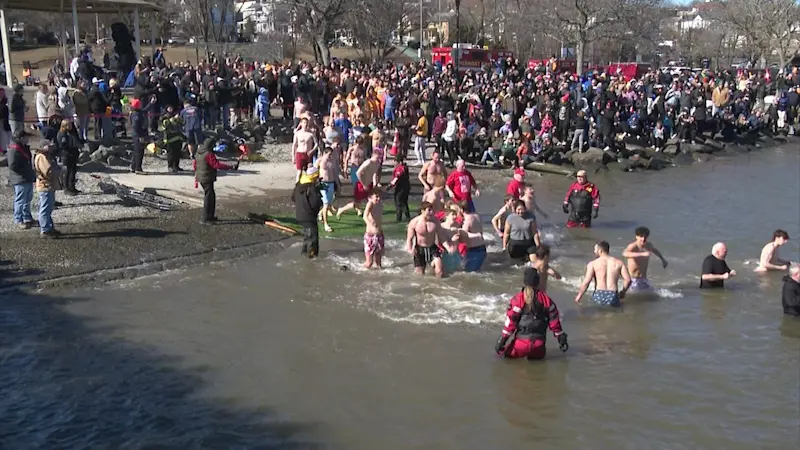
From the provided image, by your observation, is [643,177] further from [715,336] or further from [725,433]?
[725,433]

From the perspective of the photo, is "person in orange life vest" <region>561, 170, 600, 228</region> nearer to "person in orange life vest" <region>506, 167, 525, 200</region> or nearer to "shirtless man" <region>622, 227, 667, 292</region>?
"person in orange life vest" <region>506, 167, 525, 200</region>

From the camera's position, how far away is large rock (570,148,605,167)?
79.5 ft

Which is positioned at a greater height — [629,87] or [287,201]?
[629,87]

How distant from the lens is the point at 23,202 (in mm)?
12820

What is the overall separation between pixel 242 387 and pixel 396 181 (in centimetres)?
739

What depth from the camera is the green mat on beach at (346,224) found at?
14742 millimetres

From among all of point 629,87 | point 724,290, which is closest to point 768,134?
point 629,87

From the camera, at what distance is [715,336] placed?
1066 centimetres

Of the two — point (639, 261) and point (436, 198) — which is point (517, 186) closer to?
point (436, 198)

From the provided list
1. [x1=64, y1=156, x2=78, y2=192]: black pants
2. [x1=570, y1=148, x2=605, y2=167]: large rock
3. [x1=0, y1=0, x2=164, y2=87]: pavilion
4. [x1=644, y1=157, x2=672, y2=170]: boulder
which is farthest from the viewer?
[x1=644, y1=157, x2=672, y2=170]: boulder

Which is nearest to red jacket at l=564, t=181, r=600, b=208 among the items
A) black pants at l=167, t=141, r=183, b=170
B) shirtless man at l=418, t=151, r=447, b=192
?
shirtless man at l=418, t=151, r=447, b=192

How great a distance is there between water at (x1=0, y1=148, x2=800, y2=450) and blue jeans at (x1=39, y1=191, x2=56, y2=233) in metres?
1.89

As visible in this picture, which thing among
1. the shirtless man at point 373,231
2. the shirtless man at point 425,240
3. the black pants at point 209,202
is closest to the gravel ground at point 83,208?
the black pants at point 209,202

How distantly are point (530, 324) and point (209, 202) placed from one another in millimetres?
6954
